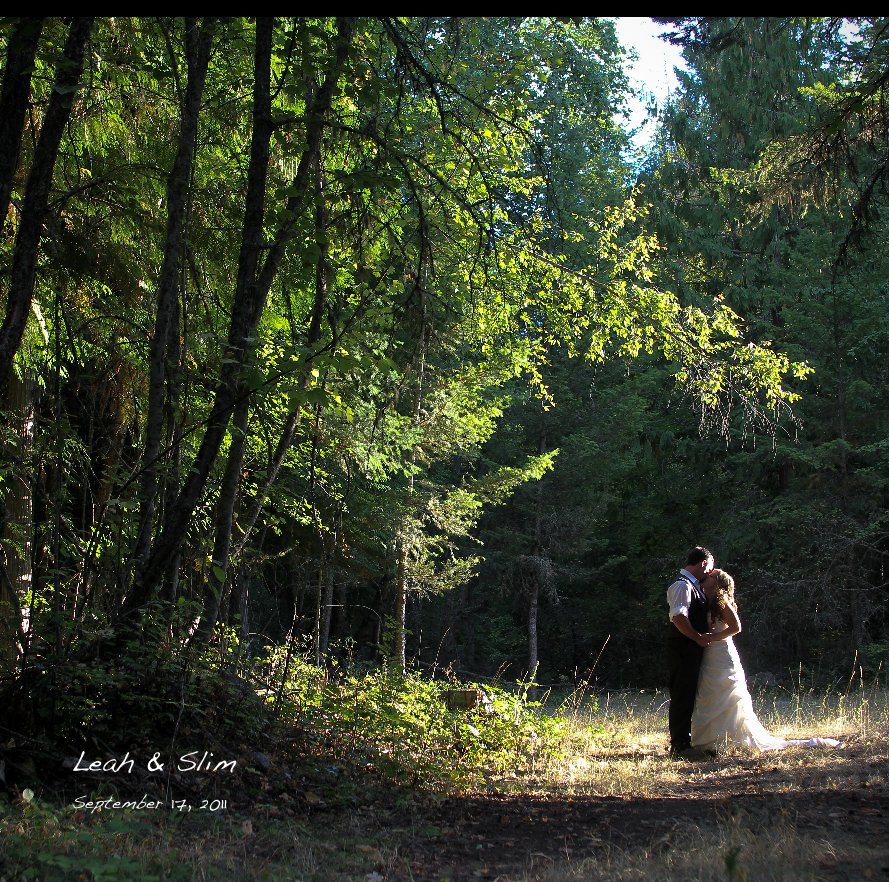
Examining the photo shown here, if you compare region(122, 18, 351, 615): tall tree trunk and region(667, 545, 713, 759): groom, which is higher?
region(122, 18, 351, 615): tall tree trunk

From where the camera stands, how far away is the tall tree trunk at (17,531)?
4.94 m

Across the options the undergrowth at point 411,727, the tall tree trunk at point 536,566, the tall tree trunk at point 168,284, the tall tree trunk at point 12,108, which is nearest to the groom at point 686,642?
the undergrowth at point 411,727

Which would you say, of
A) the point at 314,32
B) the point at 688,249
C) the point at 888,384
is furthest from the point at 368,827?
the point at 688,249

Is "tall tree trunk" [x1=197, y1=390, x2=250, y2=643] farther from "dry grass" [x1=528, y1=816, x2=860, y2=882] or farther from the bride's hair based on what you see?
the bride's hair

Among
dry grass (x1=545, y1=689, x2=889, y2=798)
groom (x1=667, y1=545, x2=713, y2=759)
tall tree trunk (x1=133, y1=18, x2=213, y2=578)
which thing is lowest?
dry grass (x1=545, y1=689, x2=889, y2=798)

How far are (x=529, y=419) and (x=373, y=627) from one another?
7165 mm

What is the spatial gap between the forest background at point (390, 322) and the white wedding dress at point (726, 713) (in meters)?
1.65

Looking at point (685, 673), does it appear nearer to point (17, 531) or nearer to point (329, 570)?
point (17, 531)

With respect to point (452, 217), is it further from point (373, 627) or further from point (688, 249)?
point (373, 627)

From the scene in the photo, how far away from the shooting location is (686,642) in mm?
8359

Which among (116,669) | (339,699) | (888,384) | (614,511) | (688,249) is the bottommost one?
(339,699)

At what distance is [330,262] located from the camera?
249 inches

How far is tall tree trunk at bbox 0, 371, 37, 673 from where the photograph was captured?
494 centimetres

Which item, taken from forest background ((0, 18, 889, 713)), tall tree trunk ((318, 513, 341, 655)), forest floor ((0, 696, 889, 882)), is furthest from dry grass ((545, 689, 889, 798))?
tall tree trunk ((318, 513, 341, 655))
